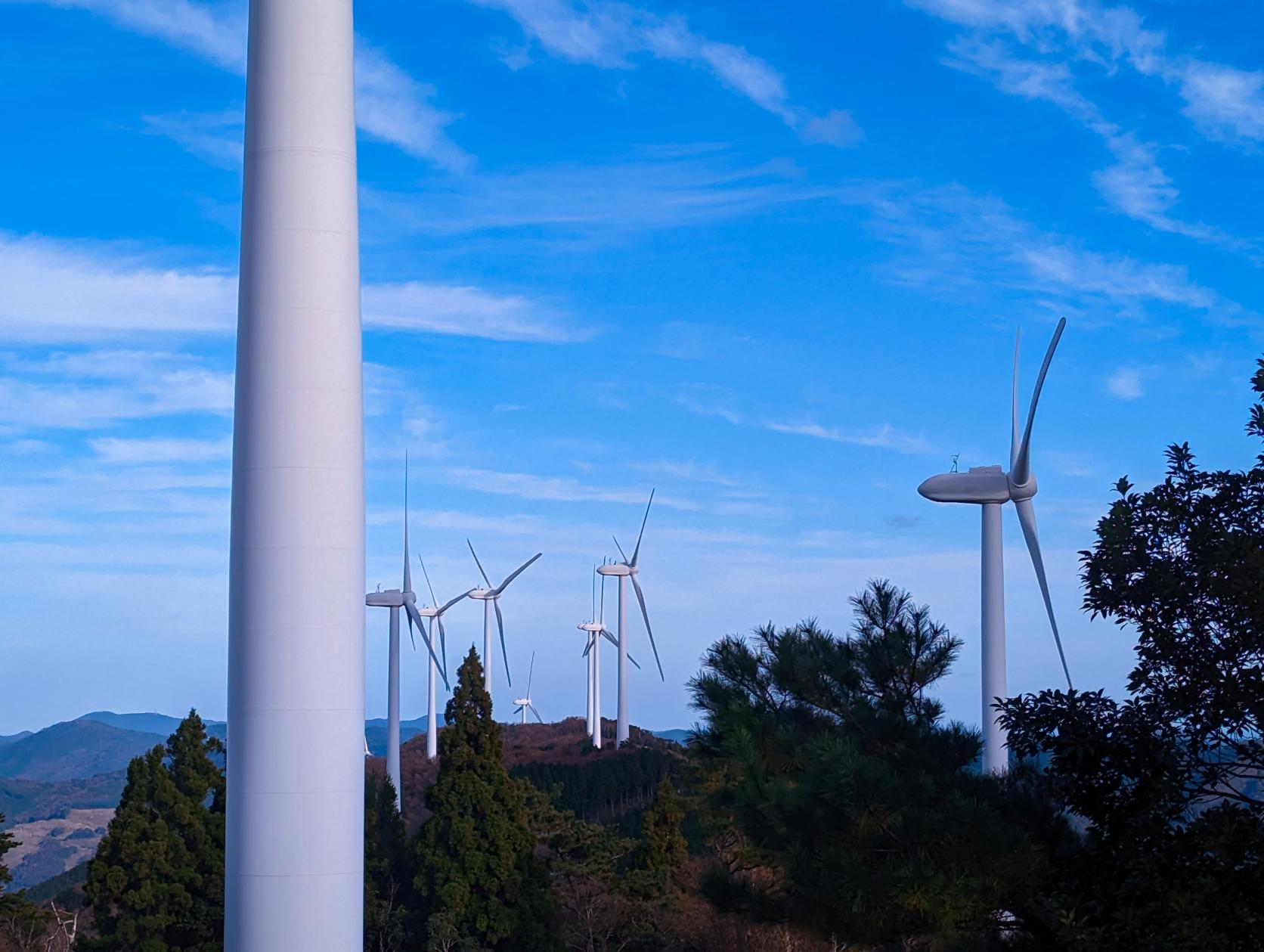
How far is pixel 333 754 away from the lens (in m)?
14.5

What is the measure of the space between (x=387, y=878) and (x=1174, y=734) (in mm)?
38242

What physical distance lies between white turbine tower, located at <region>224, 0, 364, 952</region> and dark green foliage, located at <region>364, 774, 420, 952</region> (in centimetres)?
2621

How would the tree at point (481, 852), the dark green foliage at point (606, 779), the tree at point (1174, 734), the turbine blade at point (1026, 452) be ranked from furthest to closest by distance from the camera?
the dark green foliage at point (606, 779)
the tree at point (481, 852)
the turbine blade at point (1026, 452)
the tree at point (1174, 734)

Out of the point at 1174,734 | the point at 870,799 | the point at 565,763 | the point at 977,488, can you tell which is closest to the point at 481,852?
the point at 977,488

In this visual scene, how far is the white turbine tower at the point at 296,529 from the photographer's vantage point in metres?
14.2

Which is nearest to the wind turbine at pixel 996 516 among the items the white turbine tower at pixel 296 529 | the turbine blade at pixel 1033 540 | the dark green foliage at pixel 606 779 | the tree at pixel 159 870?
the turbine blade at pixel 1033 540

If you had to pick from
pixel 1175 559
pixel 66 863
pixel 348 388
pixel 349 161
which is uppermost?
pixel 349 161

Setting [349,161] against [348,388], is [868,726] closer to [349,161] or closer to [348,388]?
[348,388]

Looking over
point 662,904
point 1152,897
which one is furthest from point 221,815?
point 1152,897

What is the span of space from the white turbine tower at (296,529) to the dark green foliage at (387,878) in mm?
26208

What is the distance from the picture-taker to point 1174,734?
12.4 meters

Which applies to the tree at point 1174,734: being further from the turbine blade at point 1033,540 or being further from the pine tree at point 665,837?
A: the pine tree at point 665,837

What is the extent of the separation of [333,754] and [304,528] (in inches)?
97.7

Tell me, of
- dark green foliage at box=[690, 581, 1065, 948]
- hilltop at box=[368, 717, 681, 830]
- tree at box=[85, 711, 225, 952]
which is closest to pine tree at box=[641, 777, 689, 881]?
tree at box=[85, 711, 225, 952]
